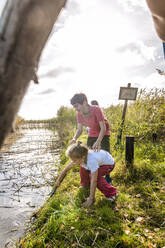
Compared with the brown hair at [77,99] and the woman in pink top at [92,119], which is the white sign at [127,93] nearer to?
the woman in pink top at [92,119]

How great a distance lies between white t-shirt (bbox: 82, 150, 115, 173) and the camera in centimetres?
265

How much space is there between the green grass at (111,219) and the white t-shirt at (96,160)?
0.59m

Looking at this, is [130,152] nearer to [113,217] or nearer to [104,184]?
[104,184]

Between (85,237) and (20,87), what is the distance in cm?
222

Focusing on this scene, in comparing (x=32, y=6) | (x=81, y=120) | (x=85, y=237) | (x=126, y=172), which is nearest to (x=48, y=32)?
(x=32, y=6)

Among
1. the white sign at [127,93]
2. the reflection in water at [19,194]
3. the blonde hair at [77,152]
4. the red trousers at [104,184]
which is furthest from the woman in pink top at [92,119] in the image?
the white sign at [127,93]

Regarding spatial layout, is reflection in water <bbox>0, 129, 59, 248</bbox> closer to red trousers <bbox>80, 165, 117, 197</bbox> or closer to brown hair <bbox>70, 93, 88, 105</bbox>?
red trousers <bbox>80, 165, 117, 197</bbox>

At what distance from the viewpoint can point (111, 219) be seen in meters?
2.40

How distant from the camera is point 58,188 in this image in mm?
3779

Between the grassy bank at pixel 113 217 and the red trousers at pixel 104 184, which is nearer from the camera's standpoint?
the grassy bank at pixel 113 217

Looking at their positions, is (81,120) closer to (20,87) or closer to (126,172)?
(126,172)

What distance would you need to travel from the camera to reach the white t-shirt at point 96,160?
2.65 metres

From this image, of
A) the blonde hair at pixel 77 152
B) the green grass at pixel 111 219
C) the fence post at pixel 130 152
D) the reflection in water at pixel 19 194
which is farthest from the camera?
the fence post at pixel 130 152

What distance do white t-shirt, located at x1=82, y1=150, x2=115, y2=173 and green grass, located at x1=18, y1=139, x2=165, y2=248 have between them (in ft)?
1.95
